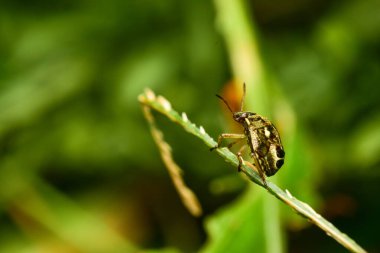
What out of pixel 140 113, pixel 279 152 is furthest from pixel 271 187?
pixel 140 113

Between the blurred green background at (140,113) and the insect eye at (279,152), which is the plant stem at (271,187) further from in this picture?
the blurred green background at (140,113)

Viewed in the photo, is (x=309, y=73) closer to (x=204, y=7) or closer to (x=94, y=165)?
(x=204, y=7)

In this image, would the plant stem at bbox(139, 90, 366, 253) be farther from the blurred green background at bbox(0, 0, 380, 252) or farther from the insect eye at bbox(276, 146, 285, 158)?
the blurred green background at bbox(0, 0, 380, 252)

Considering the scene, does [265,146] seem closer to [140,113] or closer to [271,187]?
[271,187]

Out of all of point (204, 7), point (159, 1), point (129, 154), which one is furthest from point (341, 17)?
point (129, 154)

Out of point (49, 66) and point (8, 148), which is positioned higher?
point (49, 66)

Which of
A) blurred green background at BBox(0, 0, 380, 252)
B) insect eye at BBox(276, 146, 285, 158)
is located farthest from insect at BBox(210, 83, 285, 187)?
blurred green background at BBox(0, 0, 380, 252)

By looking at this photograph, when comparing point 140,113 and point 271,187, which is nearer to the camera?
point 271,187

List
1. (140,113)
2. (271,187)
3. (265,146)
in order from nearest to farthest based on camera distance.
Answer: (271,187) < (265,146) < (140,113)

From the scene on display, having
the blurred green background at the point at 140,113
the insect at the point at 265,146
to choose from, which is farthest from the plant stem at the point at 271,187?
the blurred green background at the point at 140,113
